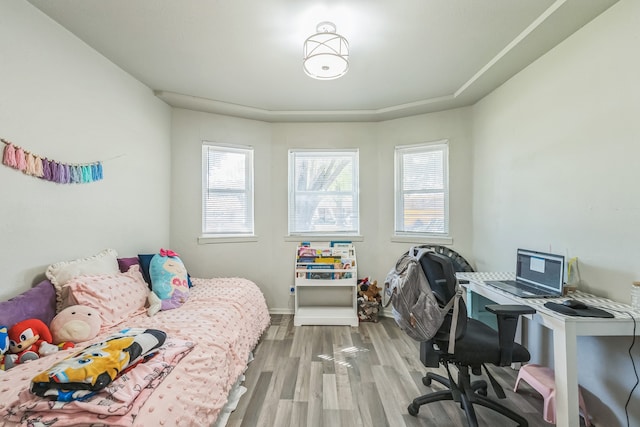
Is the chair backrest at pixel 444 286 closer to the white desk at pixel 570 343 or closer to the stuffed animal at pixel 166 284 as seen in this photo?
the white desk at pixel 570 343

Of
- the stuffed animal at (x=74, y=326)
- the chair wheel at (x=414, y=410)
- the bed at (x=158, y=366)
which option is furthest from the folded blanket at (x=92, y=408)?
the chair wheel at (x=414, y=410)

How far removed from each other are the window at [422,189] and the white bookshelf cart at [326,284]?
84 centimetres

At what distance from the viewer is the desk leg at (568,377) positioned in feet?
4.37

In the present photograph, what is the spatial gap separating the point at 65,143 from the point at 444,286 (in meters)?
2.76

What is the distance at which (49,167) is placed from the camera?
1.84m

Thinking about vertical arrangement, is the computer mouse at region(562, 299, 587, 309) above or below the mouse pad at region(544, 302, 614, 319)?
above

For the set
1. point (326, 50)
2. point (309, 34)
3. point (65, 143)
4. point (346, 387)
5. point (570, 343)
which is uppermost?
point (309, 34)

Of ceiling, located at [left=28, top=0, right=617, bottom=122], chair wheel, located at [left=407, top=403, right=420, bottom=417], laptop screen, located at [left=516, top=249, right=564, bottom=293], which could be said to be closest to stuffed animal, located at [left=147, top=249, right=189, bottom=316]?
ceiling, located at [left=28, top=0, right=617, bottom=122]

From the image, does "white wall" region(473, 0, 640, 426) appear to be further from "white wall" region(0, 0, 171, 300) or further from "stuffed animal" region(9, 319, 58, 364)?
"white wall" region(0, 0, 171, 300)

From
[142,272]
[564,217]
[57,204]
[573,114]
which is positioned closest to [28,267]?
[57,204]

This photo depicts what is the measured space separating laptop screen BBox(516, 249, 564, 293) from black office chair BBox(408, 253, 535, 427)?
1.51 ft

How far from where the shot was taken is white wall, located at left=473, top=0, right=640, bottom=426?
60.8 inches

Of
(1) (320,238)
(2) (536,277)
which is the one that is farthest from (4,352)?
(2) (536,277)

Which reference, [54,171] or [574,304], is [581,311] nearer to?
[574,304]
